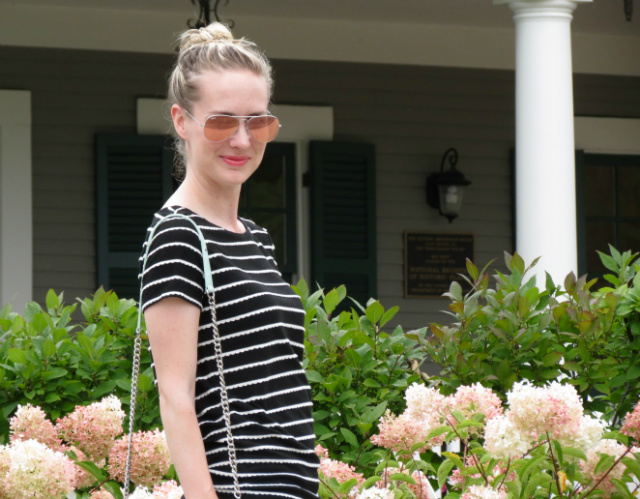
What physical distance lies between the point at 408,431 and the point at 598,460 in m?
0.47

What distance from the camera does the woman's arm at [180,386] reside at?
5.32 feet

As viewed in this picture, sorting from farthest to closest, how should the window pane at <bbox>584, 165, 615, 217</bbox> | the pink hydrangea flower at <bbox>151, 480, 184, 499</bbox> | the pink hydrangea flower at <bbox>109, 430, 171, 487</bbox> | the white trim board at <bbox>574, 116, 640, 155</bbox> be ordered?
the window pane at <bbox>584, 165, 615, 217</bbox> < the white trim board at <bbox>574, 116, 640, 155</bbox> < the pink hydrangea flower at <bbox>109, 430, 171, 487</bbox> < the pink hydrangea flower at <bbox>151, 480, 184, 499</bbox>

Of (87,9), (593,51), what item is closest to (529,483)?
(87,9)

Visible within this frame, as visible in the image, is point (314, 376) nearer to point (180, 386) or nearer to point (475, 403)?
point (475, 403)

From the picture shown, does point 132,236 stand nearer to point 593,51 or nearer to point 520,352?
point 593,51

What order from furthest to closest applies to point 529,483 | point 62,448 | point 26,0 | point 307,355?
point 26,0 → point 307,355 → point 62,448 → point 529,483

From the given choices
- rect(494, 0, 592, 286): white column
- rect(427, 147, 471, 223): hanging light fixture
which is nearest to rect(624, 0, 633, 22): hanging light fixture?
rect(494, 0, 592, 286): white column

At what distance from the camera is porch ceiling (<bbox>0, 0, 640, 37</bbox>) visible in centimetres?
749

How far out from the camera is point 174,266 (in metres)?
1.66

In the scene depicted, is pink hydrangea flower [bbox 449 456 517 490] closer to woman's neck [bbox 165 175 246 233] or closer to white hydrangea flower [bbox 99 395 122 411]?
white hydrangea flower [bbox 99 395 122 411]

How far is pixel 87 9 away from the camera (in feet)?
24.6

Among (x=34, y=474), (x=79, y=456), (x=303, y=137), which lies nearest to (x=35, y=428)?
(x=79, y=456)

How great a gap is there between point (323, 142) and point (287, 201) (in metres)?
0.51

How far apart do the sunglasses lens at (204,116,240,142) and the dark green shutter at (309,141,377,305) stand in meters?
5.91
